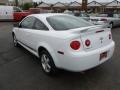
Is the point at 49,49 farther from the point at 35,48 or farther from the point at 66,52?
the point at 35,48

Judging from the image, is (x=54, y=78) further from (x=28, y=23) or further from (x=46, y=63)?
(x=28, y=23)

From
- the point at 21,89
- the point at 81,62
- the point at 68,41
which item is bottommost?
the point at 21,89

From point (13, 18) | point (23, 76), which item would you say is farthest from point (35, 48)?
point (13, 18)

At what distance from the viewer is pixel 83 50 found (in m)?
3.80

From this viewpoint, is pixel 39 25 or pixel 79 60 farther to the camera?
pixel 39 25

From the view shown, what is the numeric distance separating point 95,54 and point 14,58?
3113mm

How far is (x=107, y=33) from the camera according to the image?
14.4ft

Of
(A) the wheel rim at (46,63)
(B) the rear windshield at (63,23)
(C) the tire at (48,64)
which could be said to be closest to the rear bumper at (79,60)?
(C) the tire at (48,64)

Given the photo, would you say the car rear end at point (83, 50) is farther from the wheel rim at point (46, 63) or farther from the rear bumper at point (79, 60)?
the wheel rim at point (46, 63)

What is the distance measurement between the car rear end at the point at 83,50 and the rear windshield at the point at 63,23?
611 millimetres

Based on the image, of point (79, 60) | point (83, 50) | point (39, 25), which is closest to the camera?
point (79, 60)

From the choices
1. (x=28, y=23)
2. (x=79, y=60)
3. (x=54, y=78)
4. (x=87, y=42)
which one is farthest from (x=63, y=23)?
(x=28, y=23)

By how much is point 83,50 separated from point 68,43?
1.22 feet

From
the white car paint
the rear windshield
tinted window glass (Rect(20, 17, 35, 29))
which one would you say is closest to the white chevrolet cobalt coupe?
the rear windshield
